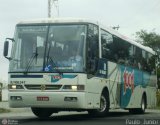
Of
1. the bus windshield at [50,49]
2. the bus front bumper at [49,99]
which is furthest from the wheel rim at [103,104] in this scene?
the bus windshield at [50,49]

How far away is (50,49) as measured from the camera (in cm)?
1970

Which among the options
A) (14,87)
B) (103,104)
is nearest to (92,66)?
(103,104)

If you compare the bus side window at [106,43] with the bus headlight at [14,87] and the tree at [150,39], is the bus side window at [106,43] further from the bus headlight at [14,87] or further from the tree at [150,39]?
the tree at [150,39]

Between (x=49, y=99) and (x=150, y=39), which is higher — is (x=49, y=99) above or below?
below

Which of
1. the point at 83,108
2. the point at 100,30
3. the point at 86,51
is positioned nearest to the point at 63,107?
the point at 83,108

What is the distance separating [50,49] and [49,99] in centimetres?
176

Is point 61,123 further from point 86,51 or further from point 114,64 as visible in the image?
point 114,64

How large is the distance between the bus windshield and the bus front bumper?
0.83 metres

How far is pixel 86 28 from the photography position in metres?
19.8

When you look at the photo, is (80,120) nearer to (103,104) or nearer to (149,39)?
(103,104)

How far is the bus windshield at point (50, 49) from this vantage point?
762 inches

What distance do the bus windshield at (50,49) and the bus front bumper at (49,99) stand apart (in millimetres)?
829

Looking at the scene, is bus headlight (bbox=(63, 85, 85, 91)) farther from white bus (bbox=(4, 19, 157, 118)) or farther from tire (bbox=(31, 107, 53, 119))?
tire (bbox=(31, 107, 53, 119))

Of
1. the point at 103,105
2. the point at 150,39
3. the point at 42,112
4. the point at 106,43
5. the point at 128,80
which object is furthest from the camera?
the point at 150,39
